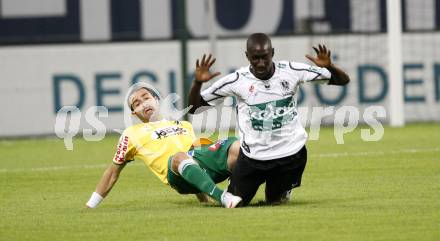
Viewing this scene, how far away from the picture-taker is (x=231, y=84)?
9953 mm

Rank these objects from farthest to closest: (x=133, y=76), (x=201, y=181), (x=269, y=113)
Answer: (x=133, y=76), (x=269, y=113), (x=201, y=181)

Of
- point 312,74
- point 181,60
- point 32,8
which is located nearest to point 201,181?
point 312,74

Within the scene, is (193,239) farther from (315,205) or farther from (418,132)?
(418,132)

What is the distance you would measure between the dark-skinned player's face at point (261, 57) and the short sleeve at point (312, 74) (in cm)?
28

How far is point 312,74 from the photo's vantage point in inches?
391

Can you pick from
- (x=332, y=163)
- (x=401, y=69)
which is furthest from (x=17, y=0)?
(x=332, y=163)

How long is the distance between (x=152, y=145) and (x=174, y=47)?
10881 mm

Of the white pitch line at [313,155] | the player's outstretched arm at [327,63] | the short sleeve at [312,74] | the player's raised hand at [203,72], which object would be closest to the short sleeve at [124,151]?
the player's raised hand at [203,72]

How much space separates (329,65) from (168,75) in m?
11.7

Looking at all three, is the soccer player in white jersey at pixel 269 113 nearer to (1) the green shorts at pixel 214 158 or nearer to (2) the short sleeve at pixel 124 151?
(1) the green shorts at pixel 214 158

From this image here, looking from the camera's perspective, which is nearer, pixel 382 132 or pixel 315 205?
pixel 315 205

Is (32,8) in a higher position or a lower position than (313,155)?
higher

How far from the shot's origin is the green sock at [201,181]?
9789 millimetres

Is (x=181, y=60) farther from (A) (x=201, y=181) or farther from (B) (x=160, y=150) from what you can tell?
(A) (x=201, y=181)
